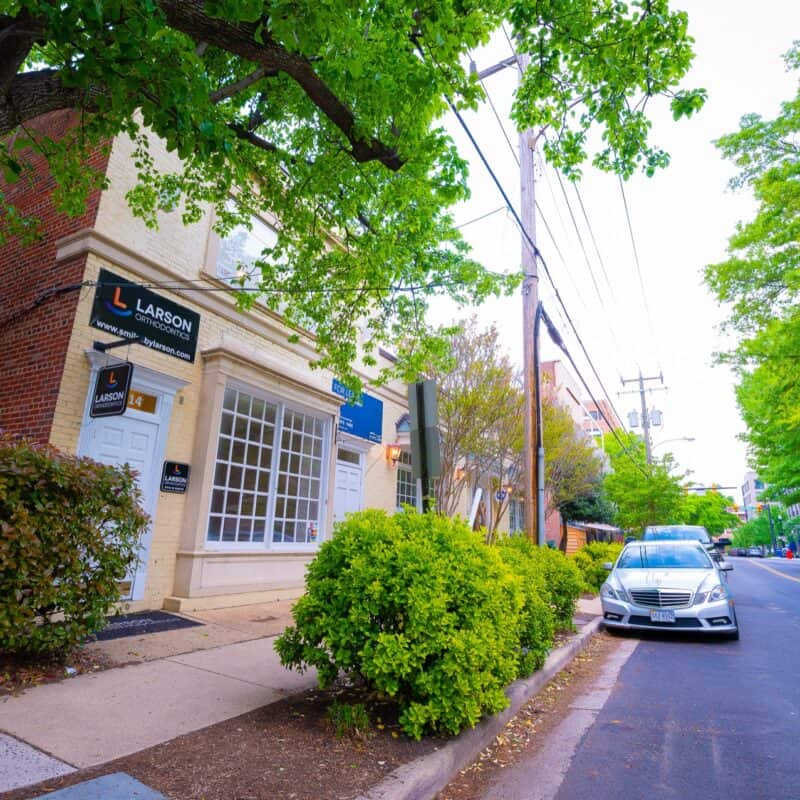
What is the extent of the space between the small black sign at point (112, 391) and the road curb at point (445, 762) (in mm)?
5102

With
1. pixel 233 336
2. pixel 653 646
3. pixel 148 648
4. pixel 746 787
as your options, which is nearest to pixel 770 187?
pixel 653 646

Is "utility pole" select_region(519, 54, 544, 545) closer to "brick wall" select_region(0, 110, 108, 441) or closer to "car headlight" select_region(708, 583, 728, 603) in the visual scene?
"car headlight" select_region(708, 583, 728, 603)

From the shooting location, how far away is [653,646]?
25.6 feet

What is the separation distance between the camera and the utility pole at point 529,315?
913cm

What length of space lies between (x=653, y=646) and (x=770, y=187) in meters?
12.1

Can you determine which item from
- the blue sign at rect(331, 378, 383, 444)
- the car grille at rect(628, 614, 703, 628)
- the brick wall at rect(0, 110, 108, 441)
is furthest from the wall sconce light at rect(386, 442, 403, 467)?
the brick wall at rect(0, 110, 108, 441)

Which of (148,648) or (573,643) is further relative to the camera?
(573,643)

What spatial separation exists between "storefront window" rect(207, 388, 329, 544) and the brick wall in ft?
8.22

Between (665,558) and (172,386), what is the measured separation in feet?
28.1

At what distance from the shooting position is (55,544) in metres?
4.35

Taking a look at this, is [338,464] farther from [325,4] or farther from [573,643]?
[325,4]

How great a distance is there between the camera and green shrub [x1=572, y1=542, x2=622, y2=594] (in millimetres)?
12945

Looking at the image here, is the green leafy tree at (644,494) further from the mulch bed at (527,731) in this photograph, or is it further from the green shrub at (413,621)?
the green shrub at (413,621)

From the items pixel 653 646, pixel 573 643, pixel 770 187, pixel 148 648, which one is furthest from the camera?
pixel 770 187
